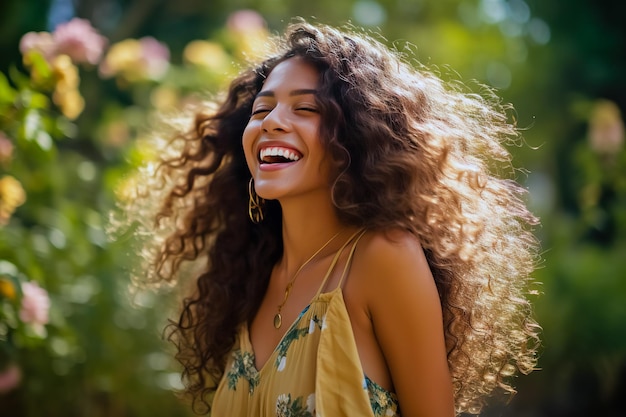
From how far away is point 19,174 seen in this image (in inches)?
141

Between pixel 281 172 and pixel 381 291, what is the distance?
0.42m

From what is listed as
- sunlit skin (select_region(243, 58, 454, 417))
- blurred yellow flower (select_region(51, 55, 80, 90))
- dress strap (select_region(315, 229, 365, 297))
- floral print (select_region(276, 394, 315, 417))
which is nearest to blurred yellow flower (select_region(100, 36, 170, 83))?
blurred yellow flower (select_region(51, 55, 80, 90))

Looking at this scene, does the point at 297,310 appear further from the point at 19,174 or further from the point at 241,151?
the point at 19,174

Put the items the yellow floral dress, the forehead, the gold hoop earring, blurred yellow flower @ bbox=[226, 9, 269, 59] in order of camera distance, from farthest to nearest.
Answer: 1. blurred yellow flower @ bbox=[226, 9, 269, 59]
2. the gold hoop earring
3. the forehead
4. the yellow floral dress

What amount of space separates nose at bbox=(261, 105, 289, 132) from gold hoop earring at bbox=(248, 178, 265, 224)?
1.15 ft

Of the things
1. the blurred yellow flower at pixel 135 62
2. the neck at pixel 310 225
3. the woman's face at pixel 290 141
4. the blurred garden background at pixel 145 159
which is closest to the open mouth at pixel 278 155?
the woman's face at pixel 290 141

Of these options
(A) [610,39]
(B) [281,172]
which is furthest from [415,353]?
(A) [610,39]

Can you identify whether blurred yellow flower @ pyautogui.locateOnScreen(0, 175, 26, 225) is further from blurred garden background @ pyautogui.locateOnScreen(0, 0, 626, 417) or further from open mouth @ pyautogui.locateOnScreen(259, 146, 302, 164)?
open mouth @ pyautogui.locateOnScreen(259, 146, 302, 164)

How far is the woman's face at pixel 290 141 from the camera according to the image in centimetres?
226

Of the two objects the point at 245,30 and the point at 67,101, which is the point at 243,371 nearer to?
the point at 67,101

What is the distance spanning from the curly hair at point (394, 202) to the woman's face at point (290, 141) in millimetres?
38

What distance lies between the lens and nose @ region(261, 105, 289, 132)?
2262 millimetres

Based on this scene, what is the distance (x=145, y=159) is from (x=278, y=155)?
1374 mm

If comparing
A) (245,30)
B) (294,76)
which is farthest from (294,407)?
(245,30)
